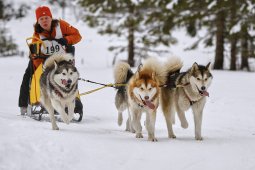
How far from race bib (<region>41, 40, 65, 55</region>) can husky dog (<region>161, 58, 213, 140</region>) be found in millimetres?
1757

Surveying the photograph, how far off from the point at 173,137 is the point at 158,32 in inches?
488

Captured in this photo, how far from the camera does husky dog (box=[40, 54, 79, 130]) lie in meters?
5.86

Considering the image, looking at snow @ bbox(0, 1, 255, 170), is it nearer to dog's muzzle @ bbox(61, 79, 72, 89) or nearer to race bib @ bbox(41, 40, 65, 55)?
dog's muzzle @ bbox(61, 79, 72, 89)

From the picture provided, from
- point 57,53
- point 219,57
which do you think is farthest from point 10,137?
point 219,57

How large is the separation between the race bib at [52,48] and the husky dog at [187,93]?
1757 millimetres

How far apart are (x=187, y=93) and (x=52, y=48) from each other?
2365 mm

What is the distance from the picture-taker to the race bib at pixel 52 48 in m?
6.55

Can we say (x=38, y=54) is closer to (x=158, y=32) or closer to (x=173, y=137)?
(x=173, y=137)

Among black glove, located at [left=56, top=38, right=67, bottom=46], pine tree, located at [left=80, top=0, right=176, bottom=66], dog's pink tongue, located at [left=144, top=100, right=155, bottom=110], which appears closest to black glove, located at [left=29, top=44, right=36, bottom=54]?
black glove, located at [left=56, top=38, right=67, bottom=46]

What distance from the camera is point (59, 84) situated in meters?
5.89

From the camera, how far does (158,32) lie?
696 inches

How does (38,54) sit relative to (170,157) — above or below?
above

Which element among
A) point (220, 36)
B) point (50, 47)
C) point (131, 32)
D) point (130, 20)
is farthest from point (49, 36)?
point (131, 32)

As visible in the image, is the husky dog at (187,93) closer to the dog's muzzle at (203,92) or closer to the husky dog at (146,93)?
the dog's muzzle at (203,92)
